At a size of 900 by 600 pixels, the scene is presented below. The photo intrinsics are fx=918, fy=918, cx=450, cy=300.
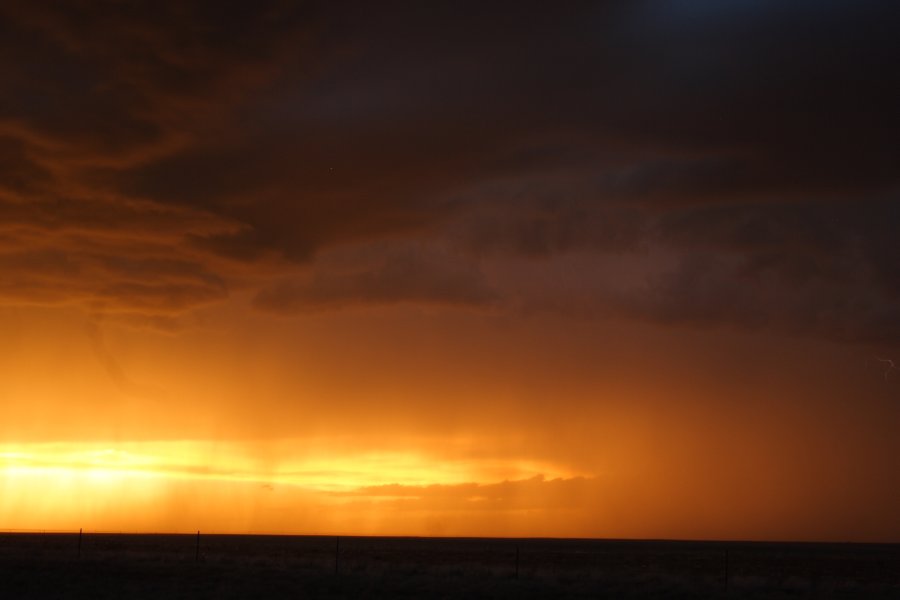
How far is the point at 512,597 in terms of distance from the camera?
33750 mm

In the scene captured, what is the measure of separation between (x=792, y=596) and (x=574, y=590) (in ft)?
26.6

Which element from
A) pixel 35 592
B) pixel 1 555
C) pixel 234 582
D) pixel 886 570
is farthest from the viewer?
pixel 886 570

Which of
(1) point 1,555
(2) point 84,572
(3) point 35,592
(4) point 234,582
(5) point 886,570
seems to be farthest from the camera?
(5) point 886,570

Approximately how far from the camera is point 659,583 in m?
37.2

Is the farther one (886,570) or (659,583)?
(886,570)

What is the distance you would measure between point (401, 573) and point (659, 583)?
36.3ft

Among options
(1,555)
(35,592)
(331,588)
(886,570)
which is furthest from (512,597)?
(886,570)

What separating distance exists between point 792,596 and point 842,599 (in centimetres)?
174

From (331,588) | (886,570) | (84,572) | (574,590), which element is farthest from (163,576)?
(886,570)

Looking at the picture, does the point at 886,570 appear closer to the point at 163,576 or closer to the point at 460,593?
the point at 460,593

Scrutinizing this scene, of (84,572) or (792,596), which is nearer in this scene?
(792,596)

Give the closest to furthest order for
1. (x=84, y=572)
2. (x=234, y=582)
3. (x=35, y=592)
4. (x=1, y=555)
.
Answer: (x=35, y=592) → (x=234, y=582) → (x=84, y=572) → (x=1, y=555)

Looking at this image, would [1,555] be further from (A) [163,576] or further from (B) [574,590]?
(B) [574,590]

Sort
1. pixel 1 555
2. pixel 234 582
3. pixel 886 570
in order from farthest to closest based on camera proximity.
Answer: pixel 886 570
pixel 1 555
pixel 234 582
